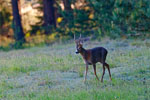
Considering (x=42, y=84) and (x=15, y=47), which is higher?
(x=42, y=84)

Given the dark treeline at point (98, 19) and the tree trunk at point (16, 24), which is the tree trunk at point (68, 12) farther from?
the tree trunk at point (16, 24)

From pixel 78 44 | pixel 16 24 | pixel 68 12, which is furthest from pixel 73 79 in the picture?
pixel 16 24

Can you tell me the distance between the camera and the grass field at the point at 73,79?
8.70m

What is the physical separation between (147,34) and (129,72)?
7.51 metres

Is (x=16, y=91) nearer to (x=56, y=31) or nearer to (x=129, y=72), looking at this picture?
(x=129, y=72)

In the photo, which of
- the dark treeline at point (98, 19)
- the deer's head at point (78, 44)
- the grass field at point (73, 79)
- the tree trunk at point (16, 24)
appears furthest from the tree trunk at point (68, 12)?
the deer's head at point (78, 44)

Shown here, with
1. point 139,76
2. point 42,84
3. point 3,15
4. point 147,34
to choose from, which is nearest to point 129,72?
point 139,76

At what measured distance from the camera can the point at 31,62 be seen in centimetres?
1398

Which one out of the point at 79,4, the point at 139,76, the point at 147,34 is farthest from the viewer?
the point at 79,4

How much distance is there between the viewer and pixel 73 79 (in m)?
10.8

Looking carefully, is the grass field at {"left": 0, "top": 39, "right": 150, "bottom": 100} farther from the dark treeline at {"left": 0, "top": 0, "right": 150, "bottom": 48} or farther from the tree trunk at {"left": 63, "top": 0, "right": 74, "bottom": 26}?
the tree trunk at {"left": 63, "top": 0, "right": 74, "bottom": 26}

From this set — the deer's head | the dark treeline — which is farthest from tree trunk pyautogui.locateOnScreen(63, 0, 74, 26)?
the deer's head

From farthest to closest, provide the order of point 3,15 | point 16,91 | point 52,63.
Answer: point 3,15 → point 52,63 → point 16,91

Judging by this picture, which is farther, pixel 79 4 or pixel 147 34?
pixel 79 4
